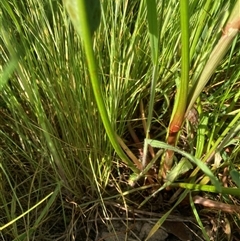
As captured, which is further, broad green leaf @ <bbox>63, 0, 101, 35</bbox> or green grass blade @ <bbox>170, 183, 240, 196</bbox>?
green grass blade @ <bbox>170, 183, 240, 196</bbox>

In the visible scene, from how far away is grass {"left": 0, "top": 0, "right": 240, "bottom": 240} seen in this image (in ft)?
2.45

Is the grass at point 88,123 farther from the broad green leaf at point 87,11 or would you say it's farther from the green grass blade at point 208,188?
the broad green leaf at point 87,11

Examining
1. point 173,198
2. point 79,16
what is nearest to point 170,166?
point 173,198

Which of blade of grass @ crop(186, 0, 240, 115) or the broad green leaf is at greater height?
the broad green leaf

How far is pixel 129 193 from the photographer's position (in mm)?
816

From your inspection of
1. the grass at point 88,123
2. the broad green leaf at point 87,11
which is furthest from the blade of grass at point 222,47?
the broad green leaf at point 87,11

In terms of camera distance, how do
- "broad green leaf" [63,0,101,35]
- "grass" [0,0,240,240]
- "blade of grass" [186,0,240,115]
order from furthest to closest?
1. "grass" [0,0,240,240]
2. "blade of grass" [186,0,240,115]
3. "broad green leaf" [63,0,101,35]

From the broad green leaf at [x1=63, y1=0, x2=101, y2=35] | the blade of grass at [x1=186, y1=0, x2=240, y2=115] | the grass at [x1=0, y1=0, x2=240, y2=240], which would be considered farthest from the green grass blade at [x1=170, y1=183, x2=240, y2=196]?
the broad green leaf at [x1=63, y1=0, x2=101, y2=35]

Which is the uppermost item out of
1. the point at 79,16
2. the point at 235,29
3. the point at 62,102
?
the point at 79,16

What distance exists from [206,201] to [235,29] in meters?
0.32

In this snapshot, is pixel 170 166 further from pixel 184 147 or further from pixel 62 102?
pixel 62 102

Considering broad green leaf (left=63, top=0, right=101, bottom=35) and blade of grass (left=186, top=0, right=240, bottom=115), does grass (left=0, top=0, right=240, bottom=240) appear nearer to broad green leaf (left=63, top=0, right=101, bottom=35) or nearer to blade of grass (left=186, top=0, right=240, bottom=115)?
blade of grass (left=186, top=0, right=240, bottom=115)

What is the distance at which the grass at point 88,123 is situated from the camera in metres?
0.75

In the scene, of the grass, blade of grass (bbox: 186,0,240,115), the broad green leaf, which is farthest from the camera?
the grass
